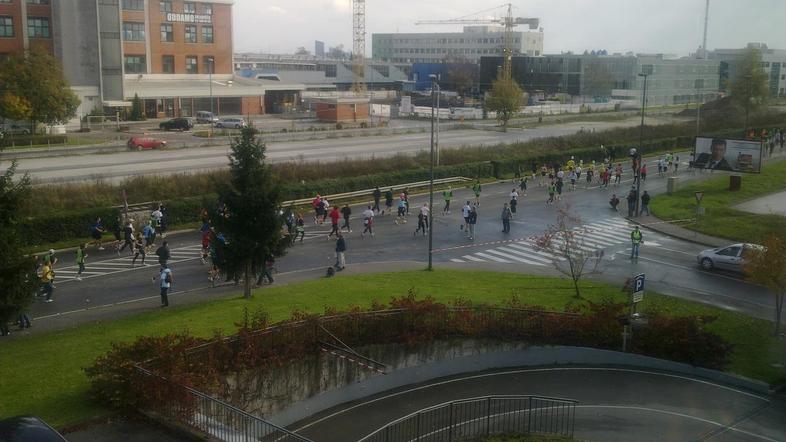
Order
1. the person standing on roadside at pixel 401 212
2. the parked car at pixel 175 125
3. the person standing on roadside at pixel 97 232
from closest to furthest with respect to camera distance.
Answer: the person standing on roadside at pixel 97 232
the person standing on roadside at pixel 401 212
the parked car at pixel 175 125

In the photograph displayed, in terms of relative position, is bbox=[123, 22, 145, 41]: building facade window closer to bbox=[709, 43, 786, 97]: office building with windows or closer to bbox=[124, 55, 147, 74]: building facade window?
bbox=[124, 55, 147, 74]: building facade window

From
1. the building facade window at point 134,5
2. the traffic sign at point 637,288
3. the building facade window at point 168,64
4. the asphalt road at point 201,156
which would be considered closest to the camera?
the traffic sign at point 637,288

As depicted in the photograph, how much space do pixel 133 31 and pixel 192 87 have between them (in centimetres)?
780

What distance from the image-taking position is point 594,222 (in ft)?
122

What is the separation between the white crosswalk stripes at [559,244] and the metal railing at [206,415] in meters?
13.9

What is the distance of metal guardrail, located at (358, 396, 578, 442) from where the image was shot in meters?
14.9

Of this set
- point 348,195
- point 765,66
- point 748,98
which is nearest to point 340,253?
point 348,195

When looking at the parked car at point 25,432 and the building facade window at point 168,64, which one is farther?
the building facade window at point 168,64

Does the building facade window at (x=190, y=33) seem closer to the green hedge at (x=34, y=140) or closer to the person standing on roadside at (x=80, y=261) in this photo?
the green hedge at (x=34, y=140)

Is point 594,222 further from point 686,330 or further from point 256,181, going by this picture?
point 256,181

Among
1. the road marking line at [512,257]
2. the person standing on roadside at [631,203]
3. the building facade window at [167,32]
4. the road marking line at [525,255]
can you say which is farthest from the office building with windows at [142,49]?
the road marking line at [512,257]

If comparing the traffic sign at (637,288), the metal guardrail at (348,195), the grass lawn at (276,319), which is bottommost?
the grass lawn at (276,319)

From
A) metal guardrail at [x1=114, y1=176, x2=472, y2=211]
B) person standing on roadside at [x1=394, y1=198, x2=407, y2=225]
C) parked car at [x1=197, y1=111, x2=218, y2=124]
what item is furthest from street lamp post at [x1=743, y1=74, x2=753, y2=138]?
parked car at [x1=197, y1=111, x2=218, y2=124]

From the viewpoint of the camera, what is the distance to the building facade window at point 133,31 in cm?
7350
